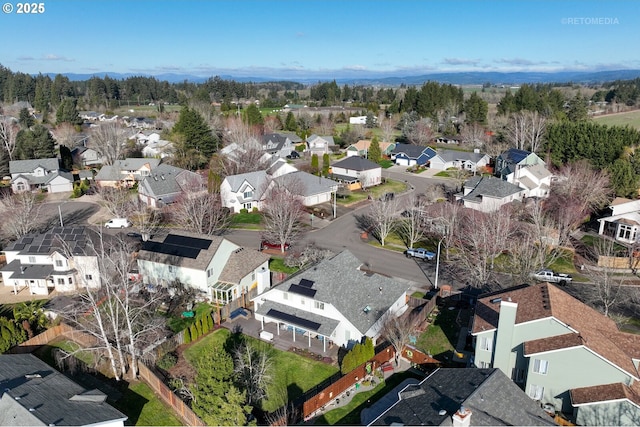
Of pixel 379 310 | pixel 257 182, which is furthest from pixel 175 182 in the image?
pixel 379 310

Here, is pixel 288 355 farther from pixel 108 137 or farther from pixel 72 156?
pixel 72 156

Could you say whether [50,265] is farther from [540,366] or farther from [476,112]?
[476,112]

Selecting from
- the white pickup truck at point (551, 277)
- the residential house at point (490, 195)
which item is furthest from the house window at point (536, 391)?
the residential house at point (490, 195)

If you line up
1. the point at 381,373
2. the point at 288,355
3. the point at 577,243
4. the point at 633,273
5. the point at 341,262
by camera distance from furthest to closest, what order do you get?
the point at 577,243
the point at 633,273
the point at 341,262
the point at 288,355
the point at 381,373

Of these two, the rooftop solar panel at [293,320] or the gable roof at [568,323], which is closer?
the gable roof at [568,323]

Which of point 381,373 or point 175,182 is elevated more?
point 175,182

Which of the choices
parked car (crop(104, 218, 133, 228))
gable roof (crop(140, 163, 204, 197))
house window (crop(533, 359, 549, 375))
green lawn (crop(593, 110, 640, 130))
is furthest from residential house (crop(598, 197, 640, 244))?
green lawn (crop(593, 110, 640, 130))

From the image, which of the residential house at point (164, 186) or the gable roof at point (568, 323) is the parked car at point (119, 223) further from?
the gable roof at point (568, 323)
